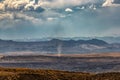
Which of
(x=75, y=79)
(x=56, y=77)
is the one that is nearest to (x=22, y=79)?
(x=56, y=77)

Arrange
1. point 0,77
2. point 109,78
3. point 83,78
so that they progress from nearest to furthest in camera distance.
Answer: point 0,77, point 109,78, point 83,78

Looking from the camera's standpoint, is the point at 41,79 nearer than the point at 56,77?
Yes

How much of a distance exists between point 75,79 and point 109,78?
1903cm

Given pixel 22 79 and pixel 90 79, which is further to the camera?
pixel 90 79

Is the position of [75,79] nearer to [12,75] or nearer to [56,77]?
[56,77]

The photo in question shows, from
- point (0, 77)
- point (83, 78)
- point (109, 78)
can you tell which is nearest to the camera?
point (0, 77)

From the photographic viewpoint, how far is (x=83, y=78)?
552 ft

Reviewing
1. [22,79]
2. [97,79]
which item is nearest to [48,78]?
[22,79]

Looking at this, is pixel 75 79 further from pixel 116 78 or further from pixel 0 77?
pixel 0 77

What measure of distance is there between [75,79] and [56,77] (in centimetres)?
1136

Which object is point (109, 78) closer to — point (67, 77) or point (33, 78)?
point (67, 77)

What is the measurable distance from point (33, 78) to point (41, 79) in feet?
11.9

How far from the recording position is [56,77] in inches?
6393

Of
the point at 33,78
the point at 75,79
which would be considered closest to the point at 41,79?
the point at 33,78
